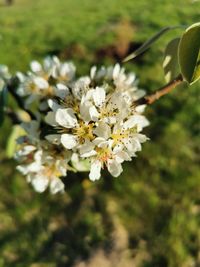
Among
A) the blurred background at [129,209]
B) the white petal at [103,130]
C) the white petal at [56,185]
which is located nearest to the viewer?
the white petal at [103,130]

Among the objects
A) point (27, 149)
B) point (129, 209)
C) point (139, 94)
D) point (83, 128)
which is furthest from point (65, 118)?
point (129, 209)

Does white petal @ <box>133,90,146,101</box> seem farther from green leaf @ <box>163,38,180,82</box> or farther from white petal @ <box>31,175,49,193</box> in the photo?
white petal @ <box>31,175,49,193</box>

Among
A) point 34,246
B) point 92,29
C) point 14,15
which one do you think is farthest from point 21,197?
point 14,15

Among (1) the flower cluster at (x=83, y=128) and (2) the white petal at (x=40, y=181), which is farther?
(2) the white petal at (x=40, y=181)

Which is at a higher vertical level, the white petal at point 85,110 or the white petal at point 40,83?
the white petal at point 40,83

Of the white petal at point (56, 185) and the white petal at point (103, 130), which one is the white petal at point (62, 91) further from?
the white petal at point (56, 185)

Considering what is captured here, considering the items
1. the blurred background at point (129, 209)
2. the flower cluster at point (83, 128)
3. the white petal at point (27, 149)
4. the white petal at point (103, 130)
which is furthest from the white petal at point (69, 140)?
the blurred background at point (129, 209)

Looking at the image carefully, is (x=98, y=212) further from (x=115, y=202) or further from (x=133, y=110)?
(x=133, y=110)
